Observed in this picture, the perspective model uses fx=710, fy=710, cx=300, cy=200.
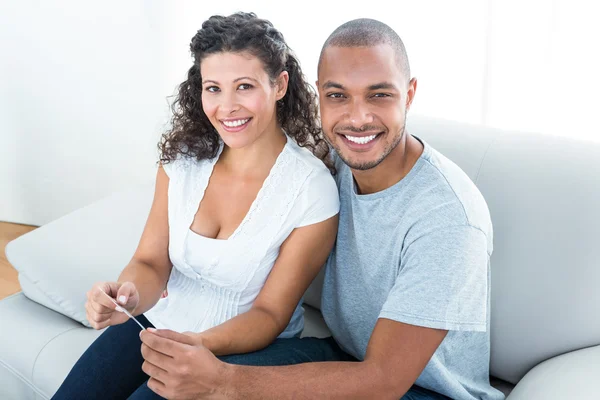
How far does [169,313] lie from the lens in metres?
1.63

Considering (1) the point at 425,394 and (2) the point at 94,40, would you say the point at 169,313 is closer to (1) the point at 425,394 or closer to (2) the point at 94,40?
(1) the point at 425,394

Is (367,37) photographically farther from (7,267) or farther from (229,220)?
(7,267)

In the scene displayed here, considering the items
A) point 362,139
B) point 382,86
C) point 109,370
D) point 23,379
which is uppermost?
point 382,86

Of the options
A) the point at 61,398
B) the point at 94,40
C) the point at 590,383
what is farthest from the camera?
the point at 94,40

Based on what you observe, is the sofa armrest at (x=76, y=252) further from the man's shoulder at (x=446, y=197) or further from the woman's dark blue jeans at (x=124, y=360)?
the man's shoulder at (x=446, y=197)

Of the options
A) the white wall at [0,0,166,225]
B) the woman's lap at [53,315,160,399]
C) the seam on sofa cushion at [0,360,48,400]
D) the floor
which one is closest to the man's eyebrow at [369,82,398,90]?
the woman's lap at [53,315,160,399]

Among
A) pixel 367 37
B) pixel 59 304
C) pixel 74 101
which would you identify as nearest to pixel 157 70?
pixel 74 101

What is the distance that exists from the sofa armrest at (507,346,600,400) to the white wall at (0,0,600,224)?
83 centimetres

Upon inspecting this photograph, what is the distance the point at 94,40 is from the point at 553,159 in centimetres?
200

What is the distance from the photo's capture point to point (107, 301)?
144 cm

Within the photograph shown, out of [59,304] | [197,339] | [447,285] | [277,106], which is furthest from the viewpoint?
[59,304]

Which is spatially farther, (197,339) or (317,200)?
(317,200)

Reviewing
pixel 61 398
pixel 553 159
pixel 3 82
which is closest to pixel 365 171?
pixel 553 159

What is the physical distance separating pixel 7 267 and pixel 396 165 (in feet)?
6.83
